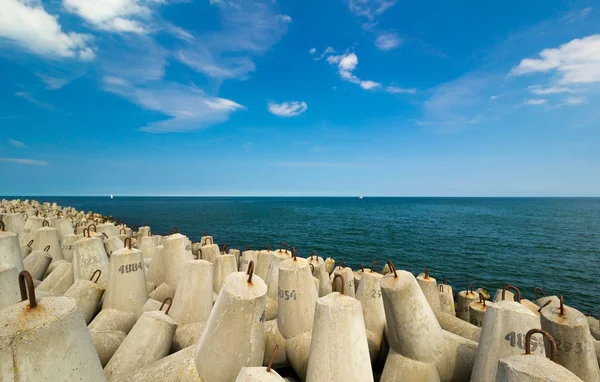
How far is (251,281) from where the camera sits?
3471 mm

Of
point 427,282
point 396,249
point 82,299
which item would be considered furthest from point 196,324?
point 396,249

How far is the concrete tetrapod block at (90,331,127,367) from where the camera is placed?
162 inches

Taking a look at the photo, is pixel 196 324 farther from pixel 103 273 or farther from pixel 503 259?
pixel 503 259

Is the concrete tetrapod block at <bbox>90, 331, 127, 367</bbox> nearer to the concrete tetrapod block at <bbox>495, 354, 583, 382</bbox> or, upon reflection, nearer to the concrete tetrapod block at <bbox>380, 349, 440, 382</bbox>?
the concrete tetrapod block at <bbox>380, 349, 440, 382</bbox>

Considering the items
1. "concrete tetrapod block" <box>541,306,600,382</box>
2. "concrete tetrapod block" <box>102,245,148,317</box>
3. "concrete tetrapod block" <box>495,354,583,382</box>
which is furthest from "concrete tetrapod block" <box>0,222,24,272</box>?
"concrete tetrapod block" <box>541,306,600,382</box>

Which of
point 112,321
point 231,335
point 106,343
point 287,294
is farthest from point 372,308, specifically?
point 112,321

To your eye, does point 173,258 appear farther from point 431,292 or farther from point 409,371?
point 431,292

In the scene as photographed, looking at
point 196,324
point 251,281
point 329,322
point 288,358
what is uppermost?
point 251,281

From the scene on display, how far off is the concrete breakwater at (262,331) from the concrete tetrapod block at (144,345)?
0.01 metres

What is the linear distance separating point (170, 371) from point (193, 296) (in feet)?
6.10

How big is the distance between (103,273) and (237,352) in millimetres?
4686

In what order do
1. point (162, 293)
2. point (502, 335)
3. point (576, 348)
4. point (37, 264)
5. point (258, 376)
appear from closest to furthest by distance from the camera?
point (258, 376) → point (502, 335) → point (576, 348) → point (162, 293) → point (37, 264)

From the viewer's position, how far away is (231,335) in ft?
10.6

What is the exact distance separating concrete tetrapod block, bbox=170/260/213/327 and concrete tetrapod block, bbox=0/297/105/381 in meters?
2.57
